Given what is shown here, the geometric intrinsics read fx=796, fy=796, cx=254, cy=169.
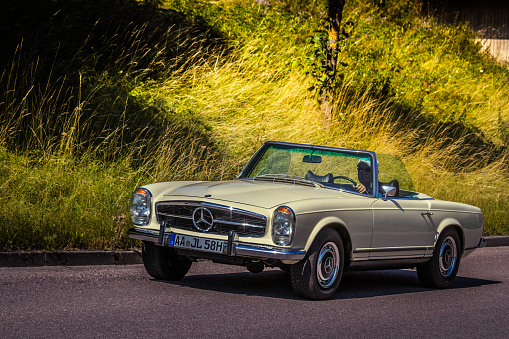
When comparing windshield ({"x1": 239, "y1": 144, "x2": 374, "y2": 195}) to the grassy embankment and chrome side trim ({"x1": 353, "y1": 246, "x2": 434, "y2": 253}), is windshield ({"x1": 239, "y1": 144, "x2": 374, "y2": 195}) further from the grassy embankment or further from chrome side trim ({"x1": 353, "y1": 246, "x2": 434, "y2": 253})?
the grassy embankment

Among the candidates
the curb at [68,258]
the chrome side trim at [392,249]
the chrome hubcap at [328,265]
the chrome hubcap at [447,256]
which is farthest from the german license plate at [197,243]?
the chrome hubcap at [447,256]

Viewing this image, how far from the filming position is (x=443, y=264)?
9.05 metres

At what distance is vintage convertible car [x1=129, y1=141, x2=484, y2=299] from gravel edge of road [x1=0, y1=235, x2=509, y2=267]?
1.22 m

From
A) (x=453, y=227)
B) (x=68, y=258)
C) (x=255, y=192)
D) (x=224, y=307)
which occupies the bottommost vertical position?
(x=224, y=307)

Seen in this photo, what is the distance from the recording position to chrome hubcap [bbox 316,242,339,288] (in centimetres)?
732

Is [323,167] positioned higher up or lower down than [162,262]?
higher up

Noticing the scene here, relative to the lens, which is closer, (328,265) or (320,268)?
(320,268)

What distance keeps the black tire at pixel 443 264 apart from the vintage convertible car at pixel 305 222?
0.01 meters

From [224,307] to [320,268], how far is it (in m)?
1.00

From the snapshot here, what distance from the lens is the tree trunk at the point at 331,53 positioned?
55.8ft

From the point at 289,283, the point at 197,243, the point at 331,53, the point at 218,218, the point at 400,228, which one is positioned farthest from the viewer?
the point at 331,53

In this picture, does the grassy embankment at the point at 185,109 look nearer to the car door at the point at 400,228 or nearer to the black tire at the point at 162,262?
the black tire at the point at 162,262

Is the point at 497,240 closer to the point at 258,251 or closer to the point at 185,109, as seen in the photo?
the point at 185,109

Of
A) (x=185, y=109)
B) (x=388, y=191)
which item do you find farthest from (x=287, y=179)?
(x=185, y=109)
